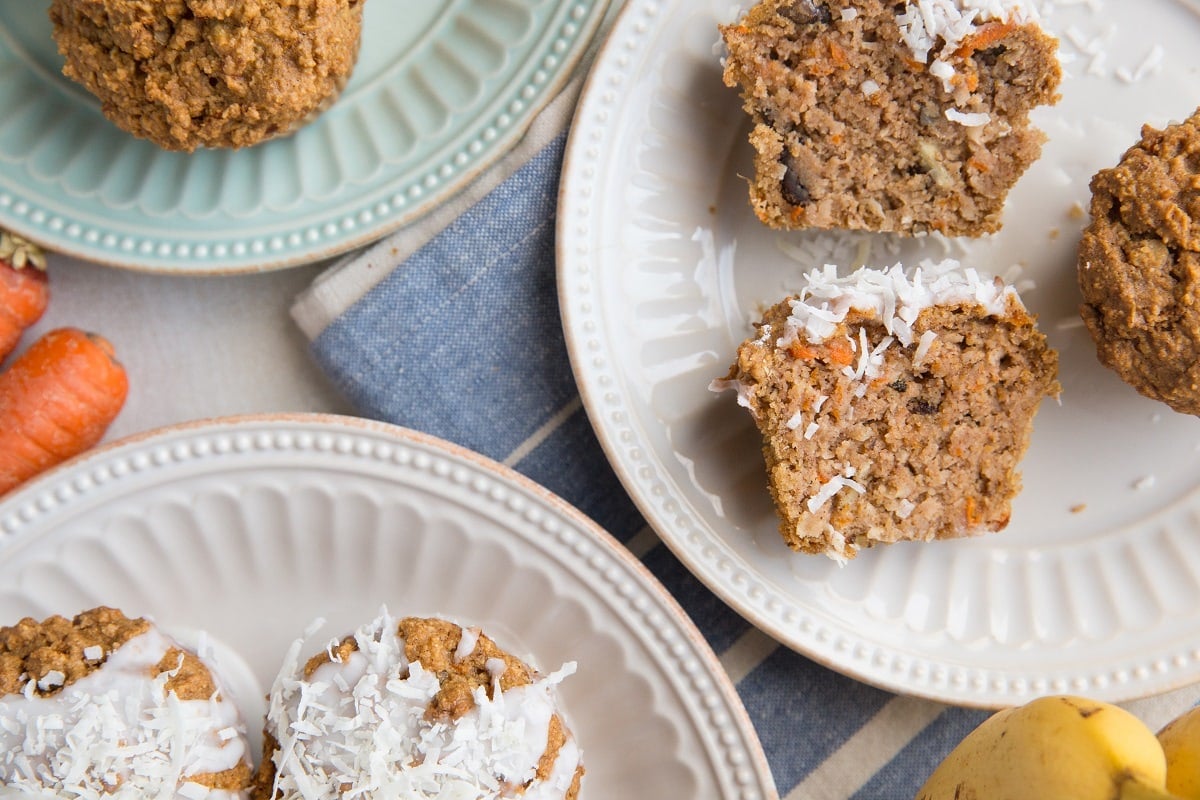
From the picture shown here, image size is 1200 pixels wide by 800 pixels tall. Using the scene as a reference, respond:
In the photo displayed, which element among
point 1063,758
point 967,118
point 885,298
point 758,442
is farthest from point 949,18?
point 1063,758

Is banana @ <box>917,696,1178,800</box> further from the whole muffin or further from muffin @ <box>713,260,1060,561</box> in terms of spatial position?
the whole muffin

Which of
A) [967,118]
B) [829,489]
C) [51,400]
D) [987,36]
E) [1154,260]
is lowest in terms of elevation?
[829,489]

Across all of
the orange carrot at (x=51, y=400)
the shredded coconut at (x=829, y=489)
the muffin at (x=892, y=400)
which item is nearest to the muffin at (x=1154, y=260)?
the muffin at (x=892, y=400)

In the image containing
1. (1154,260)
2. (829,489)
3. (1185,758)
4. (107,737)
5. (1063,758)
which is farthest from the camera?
(829,489)

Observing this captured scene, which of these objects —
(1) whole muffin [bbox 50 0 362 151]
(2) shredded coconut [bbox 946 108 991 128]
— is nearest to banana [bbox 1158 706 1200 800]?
(2) shredded coconut [bbox 946 108 991 128]

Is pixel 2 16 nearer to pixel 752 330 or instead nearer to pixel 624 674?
pixel 752 330

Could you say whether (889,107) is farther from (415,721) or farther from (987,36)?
(415,721)

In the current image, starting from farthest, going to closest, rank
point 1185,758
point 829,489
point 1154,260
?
1. point 829,489
2. point 1154,260
3. point 1185,758
